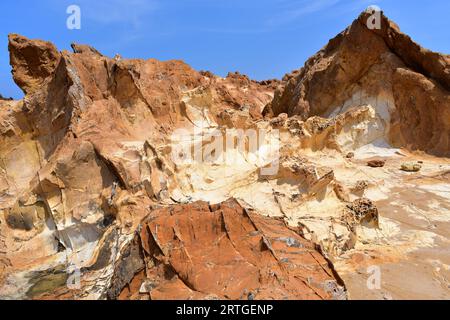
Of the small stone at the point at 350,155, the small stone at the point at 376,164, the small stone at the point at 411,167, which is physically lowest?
the small stone at the point at 411,167

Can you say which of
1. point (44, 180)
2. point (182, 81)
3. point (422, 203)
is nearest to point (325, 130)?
point (422, 203)

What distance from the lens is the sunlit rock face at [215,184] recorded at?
4.45m

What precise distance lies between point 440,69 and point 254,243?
8241 mm

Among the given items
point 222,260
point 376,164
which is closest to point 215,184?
point 222,260

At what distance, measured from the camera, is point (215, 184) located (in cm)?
726

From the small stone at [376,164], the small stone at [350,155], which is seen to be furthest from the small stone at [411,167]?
the small stone at [350,155]

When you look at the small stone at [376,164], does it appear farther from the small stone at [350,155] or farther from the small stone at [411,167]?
the small stone at [350,155]

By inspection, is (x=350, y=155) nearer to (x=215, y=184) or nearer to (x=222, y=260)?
(x=215, y=184)

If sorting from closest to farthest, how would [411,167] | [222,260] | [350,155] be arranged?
1. [222,260]
2. [411,167]
3. [350,155]

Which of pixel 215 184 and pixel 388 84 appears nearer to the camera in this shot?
pixel 215 184

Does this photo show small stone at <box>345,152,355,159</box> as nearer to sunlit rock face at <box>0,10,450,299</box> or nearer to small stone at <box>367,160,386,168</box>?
sunlit rock face at <box>0,10,450,299</box>

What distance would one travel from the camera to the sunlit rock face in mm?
4445

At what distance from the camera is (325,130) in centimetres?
963
